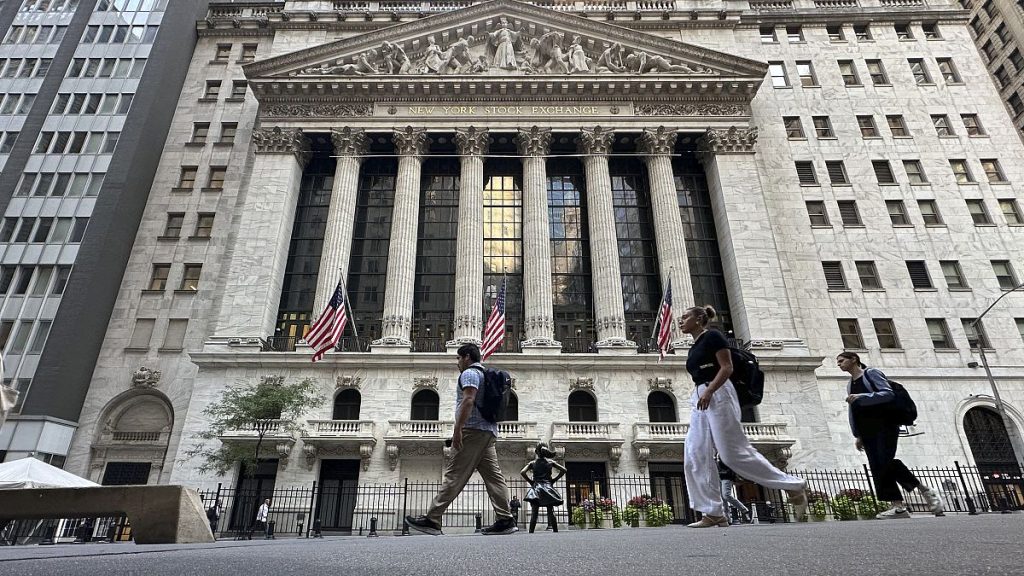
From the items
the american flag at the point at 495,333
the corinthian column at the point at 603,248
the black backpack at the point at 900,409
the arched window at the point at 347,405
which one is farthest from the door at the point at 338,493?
the black backpack at the point at 900,409

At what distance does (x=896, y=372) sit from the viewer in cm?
3053

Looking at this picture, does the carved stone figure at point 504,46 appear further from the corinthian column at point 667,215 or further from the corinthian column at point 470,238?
the corinthian column at point 667,215

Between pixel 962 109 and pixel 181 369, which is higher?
pixel 962 109

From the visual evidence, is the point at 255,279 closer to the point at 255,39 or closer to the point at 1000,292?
the point at 255,39

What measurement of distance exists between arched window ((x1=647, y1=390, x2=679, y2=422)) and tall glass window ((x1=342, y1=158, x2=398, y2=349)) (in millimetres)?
15016

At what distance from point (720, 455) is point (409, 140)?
A: 3202 cm

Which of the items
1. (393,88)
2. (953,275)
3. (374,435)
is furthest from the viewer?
(393,88)

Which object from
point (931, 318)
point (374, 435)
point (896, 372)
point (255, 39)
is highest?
point (255, 39)

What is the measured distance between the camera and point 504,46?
36.8m

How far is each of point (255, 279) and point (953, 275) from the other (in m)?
40.1

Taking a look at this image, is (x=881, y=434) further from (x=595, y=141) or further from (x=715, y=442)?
(x=595, y=141)

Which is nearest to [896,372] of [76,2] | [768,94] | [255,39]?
[768,94]

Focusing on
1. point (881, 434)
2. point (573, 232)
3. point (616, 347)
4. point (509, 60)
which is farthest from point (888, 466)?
point (509, 60)

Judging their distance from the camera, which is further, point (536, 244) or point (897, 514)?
point (536, 244)
